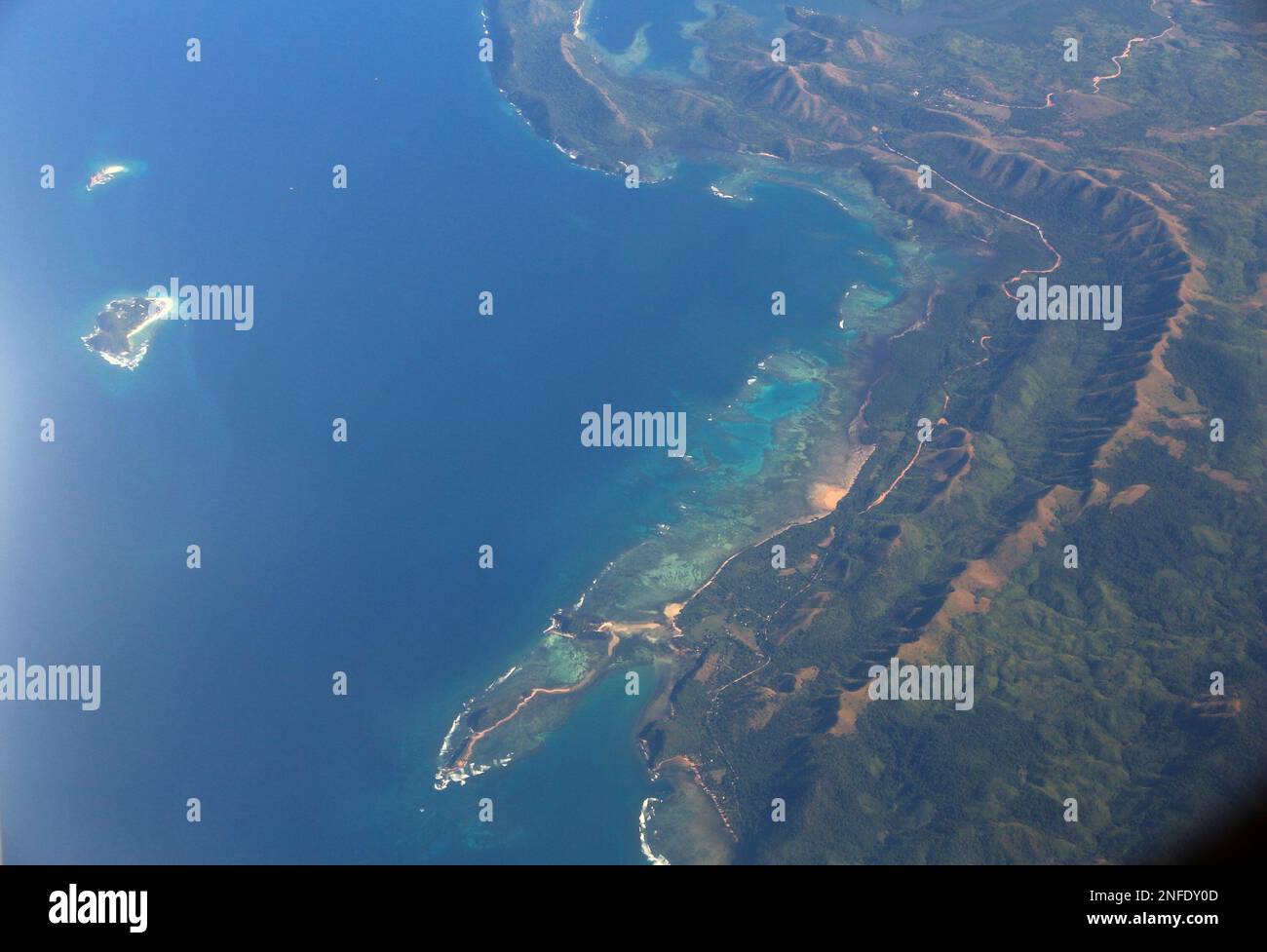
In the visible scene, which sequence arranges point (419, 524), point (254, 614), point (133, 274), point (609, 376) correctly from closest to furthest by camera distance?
point (254, 614) < point (419, 524) < point (609, 376) < point (133, 274)

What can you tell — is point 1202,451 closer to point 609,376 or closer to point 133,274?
point 609,376

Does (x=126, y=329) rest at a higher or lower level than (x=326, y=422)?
higher

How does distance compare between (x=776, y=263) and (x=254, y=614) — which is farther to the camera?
(x=776, y=263)

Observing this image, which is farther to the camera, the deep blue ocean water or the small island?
the small island

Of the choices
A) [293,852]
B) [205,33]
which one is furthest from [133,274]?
[293,852]

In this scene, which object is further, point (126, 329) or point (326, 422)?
point (126, 329)

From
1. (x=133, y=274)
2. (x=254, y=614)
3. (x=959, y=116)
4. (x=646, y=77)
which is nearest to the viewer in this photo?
(x=254, y=614)

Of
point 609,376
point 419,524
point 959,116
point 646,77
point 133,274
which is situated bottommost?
point 419,524

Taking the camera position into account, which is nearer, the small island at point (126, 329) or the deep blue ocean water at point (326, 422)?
the deep blue ocean water at point (326, 422)
